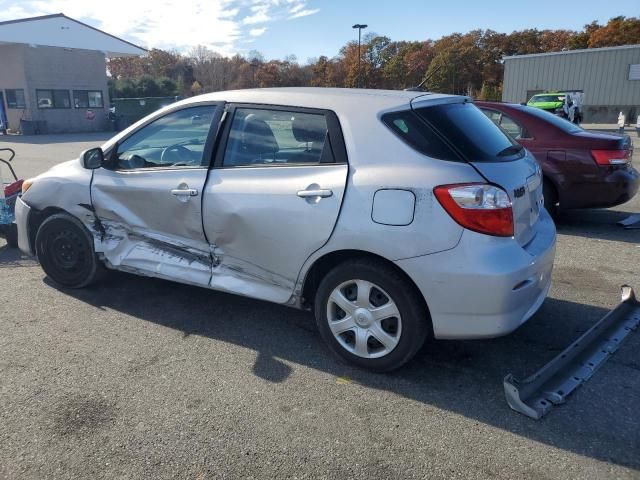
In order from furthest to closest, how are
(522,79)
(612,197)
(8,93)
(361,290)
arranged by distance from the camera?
(522,79), (8,93), (612,197), (361,290)

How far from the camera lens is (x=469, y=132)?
3.30 meters

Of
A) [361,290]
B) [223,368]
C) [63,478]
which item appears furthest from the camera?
[223,368]

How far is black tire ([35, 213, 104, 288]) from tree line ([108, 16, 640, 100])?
132ft

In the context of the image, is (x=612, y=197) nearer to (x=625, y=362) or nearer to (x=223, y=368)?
(x=625, y=362)

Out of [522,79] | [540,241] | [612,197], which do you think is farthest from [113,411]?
[522,79]

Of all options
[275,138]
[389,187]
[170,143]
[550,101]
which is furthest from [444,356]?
[550,101]

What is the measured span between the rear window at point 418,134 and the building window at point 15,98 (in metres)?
32.1

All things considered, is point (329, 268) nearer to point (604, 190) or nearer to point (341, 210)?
point (341, 210)

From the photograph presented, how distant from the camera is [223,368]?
340 cm

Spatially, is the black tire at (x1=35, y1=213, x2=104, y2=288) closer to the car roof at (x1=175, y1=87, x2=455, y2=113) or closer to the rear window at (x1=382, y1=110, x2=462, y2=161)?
the car roof at (x1=175, y1=87, x2=455, y2=113)

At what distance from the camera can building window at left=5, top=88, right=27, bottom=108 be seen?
97.1 feet

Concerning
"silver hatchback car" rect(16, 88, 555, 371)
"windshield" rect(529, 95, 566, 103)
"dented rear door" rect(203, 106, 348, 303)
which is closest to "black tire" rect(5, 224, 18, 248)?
"silver hatchback car" rect(16, 88, 555, 371)

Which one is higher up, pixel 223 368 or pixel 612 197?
pixel 612 197

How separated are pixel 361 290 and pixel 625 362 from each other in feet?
6.01
